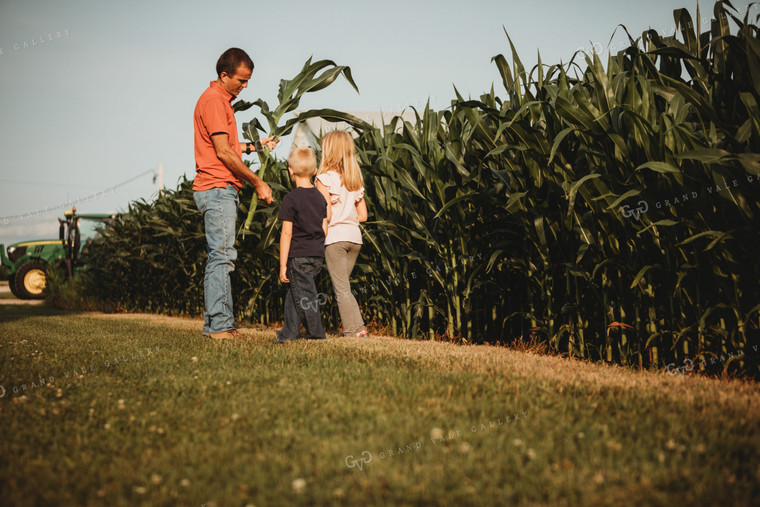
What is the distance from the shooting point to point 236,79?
4.89 m

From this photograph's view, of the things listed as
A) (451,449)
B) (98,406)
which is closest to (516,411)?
(451,449)

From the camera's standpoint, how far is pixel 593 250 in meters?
3.96

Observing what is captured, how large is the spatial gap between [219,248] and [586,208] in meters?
2.95

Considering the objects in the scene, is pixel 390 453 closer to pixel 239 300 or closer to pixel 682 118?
pixel 682 118

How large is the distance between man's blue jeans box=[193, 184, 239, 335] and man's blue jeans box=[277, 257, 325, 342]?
1.69 ft

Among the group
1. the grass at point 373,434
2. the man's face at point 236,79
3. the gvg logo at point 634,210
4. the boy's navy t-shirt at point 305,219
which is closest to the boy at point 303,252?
the boy's navy t-shirt at point 305,219

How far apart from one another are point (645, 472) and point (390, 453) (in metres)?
0.84

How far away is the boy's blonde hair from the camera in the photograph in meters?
5.08

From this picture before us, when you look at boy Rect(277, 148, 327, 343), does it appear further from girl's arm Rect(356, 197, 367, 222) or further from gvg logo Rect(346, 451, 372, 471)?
gvg logo Rect(346, 451, 372, 471)

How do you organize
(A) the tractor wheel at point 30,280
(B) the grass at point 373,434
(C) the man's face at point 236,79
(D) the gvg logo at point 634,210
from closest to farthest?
(B) the grass at point 373,434 → (D) the gvg logo at point 634,210 → (C) the man's face at point 236,79 → (A) the tractor wheel at point 30,280

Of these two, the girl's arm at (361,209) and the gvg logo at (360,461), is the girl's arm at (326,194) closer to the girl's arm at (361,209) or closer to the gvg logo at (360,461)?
the girl's arm at (361,209)

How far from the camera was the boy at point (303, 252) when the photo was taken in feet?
16.1

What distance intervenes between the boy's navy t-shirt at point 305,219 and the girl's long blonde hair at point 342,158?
316 mm

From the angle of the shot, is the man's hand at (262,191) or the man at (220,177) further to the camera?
the man's hand at (262,191)
